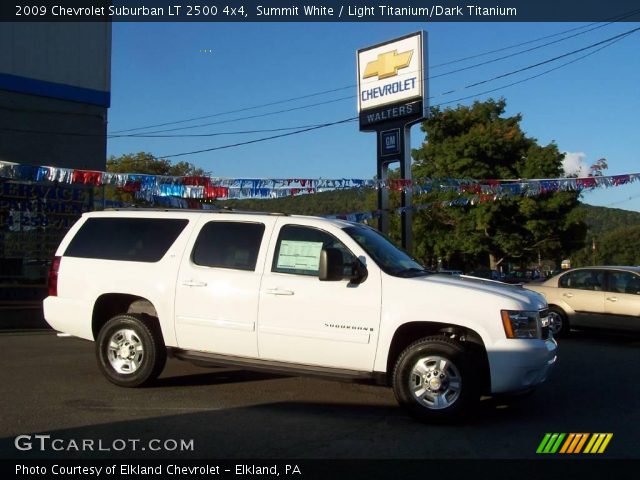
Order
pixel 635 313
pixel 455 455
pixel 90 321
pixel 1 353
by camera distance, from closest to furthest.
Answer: pixel 455 455, pixel 90 321, pixel 1 353, pixel 635 313

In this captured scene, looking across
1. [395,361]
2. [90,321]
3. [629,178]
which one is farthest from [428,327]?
[629,178]

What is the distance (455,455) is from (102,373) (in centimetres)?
449

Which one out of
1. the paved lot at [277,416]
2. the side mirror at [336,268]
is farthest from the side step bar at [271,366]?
the side mirror at [336,268]

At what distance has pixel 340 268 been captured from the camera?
657 cm

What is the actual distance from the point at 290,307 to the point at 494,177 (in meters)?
28.1

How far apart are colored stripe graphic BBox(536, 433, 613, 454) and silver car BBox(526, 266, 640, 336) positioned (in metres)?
6.69

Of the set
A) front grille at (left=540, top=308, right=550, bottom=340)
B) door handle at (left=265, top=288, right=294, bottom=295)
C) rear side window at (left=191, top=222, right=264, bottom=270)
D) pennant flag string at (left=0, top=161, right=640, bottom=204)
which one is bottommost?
front grille at (left=540, top=308, right=550, bottom=340)

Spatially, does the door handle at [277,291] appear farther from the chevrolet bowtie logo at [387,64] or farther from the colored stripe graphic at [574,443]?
the chevrolet bowtie logo at [387,64]

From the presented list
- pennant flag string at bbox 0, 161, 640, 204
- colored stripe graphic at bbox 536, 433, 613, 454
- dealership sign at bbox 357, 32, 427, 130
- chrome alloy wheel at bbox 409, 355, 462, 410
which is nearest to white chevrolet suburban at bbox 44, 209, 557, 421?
chrome alloy wheel at bbox 409, 355, 462, 410

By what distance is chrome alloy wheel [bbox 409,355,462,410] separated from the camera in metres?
6.24

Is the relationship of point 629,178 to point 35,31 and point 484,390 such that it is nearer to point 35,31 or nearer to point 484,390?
point 484,390

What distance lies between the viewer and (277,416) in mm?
6445

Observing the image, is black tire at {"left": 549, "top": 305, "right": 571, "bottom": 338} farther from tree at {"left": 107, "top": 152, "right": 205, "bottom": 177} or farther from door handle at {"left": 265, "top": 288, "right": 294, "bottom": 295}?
tree at {"left": 107, "top": 152, "right": 205, "bottom": 177}

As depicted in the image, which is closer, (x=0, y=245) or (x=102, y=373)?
(x=102, y=373)
